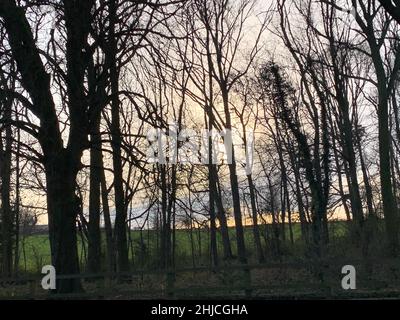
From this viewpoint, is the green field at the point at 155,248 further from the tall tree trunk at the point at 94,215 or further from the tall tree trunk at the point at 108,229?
the tall tree trunk at the point at 94,215

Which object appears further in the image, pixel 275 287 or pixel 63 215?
pixel 63 215

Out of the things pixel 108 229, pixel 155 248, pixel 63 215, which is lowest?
pixel 155 248

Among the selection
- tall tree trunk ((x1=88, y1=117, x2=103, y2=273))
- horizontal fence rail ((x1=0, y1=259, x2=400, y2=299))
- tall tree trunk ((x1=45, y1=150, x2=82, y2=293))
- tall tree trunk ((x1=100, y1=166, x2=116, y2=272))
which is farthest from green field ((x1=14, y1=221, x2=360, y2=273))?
tall tree trunk ((x1=45, y1=150, x2=82, y2=293))

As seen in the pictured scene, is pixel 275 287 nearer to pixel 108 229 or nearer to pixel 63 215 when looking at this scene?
pixel 63 215

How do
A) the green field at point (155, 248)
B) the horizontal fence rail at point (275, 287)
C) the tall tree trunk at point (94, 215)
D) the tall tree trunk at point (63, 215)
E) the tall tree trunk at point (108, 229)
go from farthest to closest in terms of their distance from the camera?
the green field at point (155, 248) < the tall tree trunk at point (108, 229) < the tall tree trunk at point (94, 215) < the tall tree trunk at point (63, 215) < the horizontal fence rail at point (275, 287)

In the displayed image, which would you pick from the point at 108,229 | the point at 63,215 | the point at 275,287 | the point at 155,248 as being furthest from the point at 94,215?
the point at 155,248

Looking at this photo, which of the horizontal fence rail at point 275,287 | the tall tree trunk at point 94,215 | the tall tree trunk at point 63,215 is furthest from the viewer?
the tall tree trunk at point 94,215

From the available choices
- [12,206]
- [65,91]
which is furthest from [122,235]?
[12,206]

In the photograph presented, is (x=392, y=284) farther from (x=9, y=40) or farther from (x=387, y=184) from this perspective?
(x=9, y=40)

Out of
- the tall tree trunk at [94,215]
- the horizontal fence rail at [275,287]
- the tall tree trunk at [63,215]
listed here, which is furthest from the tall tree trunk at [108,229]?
the tall tree trunk at [63,215]

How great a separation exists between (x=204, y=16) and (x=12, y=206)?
58.0ft

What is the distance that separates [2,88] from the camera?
40.5 feet

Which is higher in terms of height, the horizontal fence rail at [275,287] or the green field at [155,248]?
the green field at [155,248]

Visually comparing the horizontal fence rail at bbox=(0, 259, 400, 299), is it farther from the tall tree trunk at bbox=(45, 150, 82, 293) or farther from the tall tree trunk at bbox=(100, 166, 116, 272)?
the tall tree trunk at bbox=(100, 166, 116, 272)
